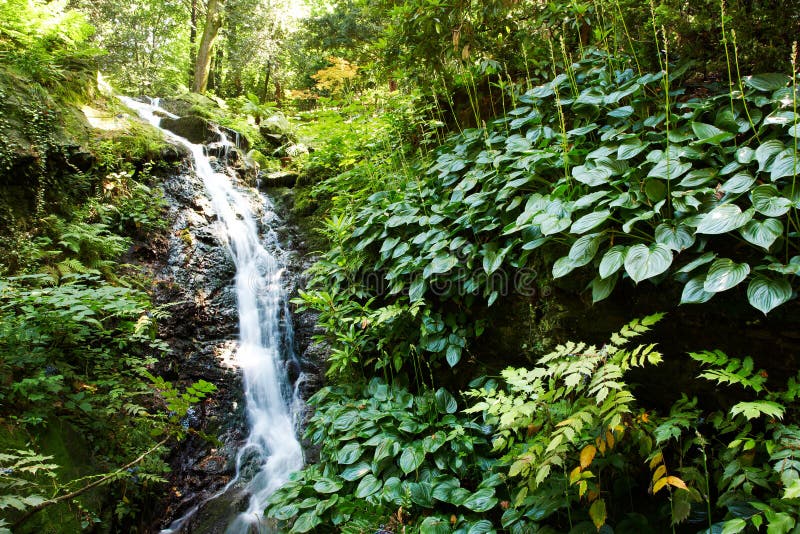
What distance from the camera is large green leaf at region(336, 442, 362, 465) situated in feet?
7.86

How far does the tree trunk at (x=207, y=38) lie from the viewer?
35.8ft

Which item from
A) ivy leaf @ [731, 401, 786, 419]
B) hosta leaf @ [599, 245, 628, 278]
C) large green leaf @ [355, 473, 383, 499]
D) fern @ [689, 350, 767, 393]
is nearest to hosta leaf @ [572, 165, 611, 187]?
hosta leaf @ [599, 245, 628, 278]

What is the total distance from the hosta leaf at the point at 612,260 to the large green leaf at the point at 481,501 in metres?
1.24

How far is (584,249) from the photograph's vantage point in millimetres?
2010

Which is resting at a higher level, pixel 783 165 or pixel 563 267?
pixel 783 165

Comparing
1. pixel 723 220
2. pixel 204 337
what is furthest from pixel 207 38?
pixel 723 220

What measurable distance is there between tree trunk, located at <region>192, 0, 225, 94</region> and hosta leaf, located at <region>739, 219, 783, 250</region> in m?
13.3

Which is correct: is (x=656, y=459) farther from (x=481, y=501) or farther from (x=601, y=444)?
(x=481, y=501)

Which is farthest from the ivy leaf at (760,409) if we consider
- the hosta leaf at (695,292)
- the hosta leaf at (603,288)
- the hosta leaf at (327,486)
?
the hosta leaf at (327,486)

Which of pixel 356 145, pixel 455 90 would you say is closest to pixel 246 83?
pixel 356 145

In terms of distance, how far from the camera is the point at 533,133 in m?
2.93

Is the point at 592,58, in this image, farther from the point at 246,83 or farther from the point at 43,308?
the point at 246,83

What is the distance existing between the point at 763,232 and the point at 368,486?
2.29 m

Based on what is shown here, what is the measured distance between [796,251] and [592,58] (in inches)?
91.8
